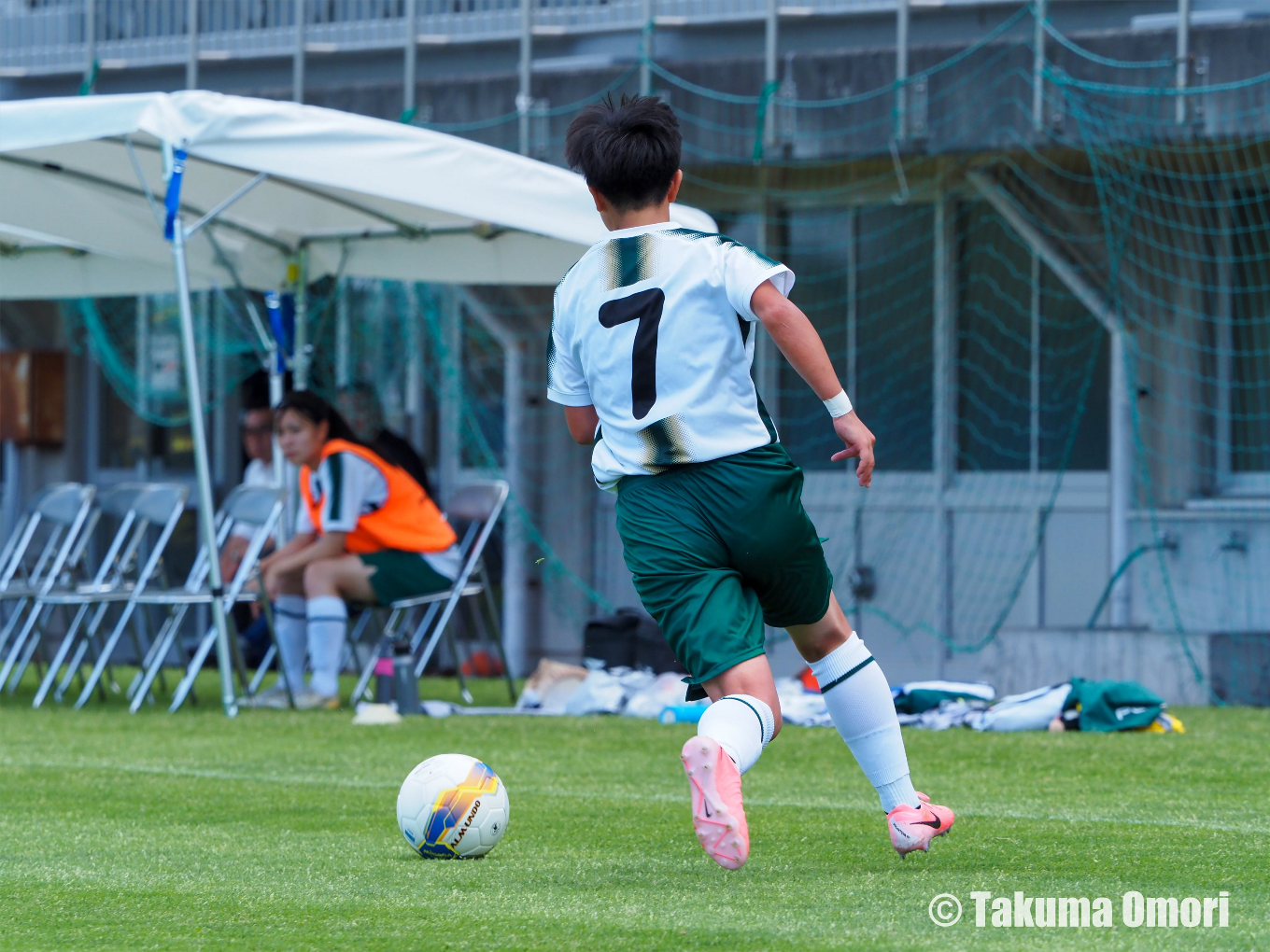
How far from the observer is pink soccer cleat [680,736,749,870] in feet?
10.1

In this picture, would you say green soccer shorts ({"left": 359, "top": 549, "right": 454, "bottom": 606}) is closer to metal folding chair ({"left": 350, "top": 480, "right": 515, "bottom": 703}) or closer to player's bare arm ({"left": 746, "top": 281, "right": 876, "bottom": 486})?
metal folding chair ({"left": 350, "top": 480, "right": 515, "bottom": 703})

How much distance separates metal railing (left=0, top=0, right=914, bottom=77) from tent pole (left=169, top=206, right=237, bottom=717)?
4002 millimetres

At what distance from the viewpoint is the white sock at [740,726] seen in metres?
3.22

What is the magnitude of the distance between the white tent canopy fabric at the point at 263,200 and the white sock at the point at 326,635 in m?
1.90

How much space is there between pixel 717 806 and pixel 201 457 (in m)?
5.03

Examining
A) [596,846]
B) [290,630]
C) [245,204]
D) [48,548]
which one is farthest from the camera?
[48,548]

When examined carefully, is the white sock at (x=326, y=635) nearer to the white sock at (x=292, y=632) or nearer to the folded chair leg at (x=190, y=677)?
the white sock at (x=292, y=632)

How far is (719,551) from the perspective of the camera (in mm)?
3480

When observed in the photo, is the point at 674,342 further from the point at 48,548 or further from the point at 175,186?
the point at 48,548

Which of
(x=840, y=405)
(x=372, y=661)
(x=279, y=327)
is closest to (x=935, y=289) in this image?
(x=279, y=327)

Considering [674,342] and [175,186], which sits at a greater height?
[175,186]

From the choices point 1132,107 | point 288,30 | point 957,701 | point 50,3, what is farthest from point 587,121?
point 50,3

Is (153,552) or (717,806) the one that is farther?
(153,552)

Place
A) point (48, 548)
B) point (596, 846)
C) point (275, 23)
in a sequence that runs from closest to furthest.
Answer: point (596, 846), point (48, 548), point (275, 23)
